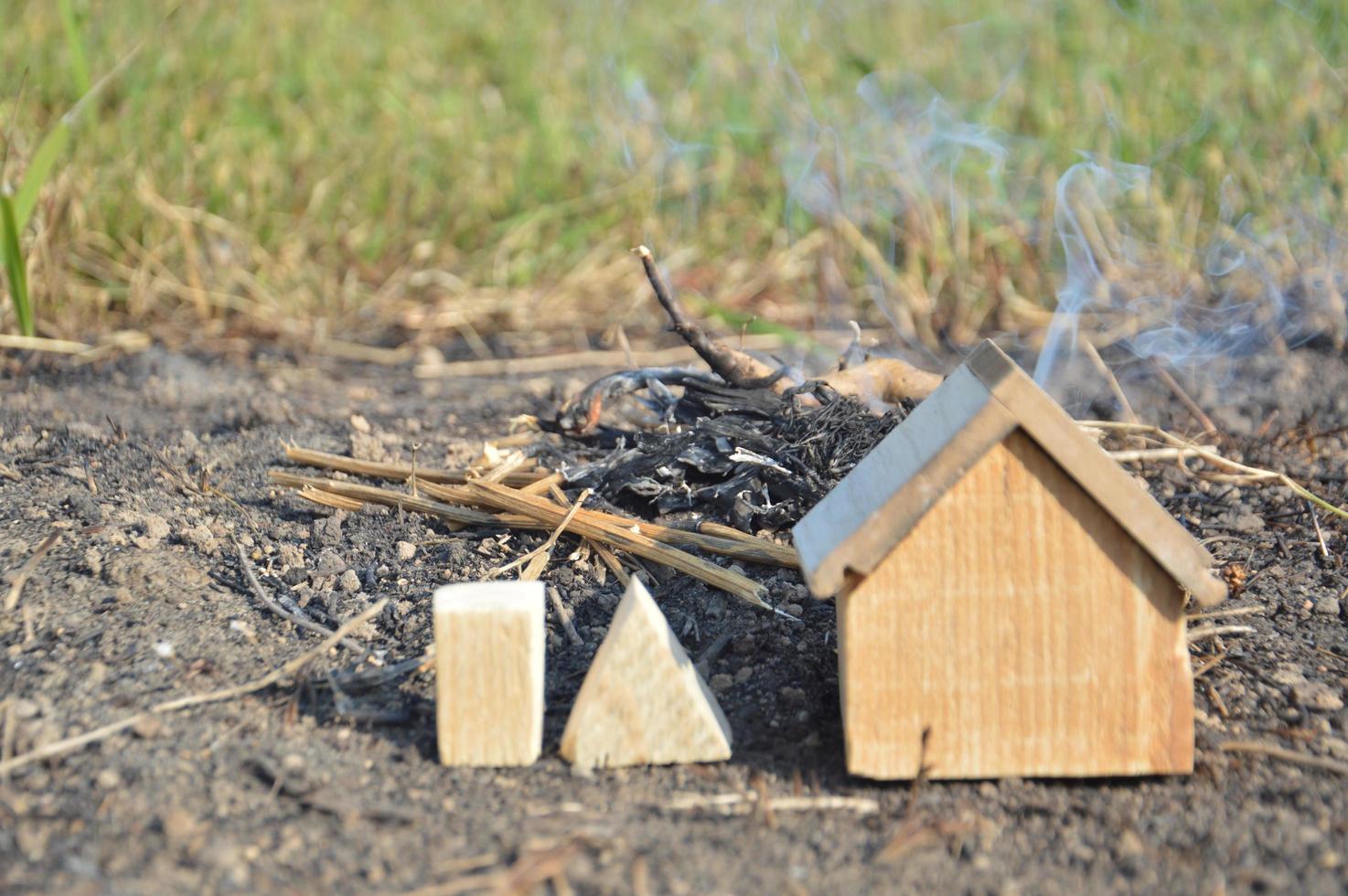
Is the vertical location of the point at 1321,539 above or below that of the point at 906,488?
below

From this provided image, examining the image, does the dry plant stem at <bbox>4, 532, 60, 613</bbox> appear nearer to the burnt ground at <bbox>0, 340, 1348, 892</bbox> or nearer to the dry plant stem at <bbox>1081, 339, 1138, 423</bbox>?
the burnt ground at <bbox>0, 340, 1348, 892</bbox>

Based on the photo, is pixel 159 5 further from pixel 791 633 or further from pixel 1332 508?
pixel 1332 508

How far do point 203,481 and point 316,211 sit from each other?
2.38m

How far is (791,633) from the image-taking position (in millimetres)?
2213

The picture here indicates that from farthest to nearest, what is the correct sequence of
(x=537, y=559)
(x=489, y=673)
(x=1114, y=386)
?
(x=1114, y=386) → (x=537, y=559) → (x=489, y=673)

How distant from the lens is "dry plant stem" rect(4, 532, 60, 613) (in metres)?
2.12

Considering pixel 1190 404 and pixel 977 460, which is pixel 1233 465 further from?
pixel 977 460

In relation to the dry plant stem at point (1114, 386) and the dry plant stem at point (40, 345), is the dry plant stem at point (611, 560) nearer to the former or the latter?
the dry plant stem at point (1114, 386)

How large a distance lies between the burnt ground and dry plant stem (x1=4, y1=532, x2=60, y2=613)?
2 cm

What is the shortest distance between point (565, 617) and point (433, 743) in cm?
42

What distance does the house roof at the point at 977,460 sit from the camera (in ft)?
5.48

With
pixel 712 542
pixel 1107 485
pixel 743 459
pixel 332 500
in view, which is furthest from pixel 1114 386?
pixel 332 500

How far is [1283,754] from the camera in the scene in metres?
1.85

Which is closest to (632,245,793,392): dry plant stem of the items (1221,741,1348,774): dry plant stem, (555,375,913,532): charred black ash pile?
(555,375,913,532): charred black ash pile
